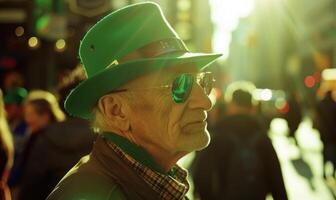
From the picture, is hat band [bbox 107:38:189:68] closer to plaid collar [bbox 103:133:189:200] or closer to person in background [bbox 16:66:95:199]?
plaid collar [bbox 103:133:189:200]

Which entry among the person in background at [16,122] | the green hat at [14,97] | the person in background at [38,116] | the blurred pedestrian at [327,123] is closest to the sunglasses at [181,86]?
the person in background at [38,116]

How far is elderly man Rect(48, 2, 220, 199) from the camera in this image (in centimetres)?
236

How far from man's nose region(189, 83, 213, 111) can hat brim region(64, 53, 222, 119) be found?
0.12 meters

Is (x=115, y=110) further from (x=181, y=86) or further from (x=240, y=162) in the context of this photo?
(x=240, y=162)

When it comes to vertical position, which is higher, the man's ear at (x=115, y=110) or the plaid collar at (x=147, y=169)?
the man's ear at (x=115, y=110)

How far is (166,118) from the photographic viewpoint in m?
2.45

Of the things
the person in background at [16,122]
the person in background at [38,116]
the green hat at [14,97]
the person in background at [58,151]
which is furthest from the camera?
the green hat at [14,97]

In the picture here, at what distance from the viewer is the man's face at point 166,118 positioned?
2.43 m

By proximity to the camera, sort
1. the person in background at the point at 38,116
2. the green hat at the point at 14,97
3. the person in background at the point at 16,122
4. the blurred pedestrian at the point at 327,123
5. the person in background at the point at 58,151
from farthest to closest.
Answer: the blurred pedestrian at the point at 327,123 < the green hat at the point at 14,97 < the person in background at the point at 16,122 < the person in background at the point at 38,116 < the person in background at the point at 58,151

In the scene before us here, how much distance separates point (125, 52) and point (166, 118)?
0.93 ft

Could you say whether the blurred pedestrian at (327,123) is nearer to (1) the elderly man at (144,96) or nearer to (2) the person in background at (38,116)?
(2) the person in background at (38,116)

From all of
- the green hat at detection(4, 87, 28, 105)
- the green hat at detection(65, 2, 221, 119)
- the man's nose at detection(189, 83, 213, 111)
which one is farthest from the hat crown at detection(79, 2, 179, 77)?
the green hat at detection(4, 87, 28, 105)

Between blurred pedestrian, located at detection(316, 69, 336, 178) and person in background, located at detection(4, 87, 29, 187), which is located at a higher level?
person in background, located at detection(4, 87, 29, 187)

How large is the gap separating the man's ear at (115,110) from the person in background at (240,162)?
3531 mm
